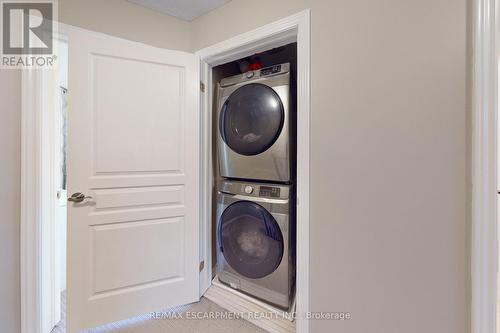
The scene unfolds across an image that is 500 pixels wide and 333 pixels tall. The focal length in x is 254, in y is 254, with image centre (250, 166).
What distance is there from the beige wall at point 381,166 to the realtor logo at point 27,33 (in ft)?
0.29

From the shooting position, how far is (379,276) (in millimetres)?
1245

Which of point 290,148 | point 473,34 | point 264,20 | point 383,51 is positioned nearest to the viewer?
point 473,34

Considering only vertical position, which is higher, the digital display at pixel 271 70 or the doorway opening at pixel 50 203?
the digital display at pixel 271 70

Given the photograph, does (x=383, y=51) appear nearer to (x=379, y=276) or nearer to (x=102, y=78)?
(x=379, y=276)

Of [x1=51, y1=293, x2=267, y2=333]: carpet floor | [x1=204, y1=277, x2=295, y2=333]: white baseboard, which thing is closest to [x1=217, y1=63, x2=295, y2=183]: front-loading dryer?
[x1=204, y1=277, x2=295, y2=333]: white baseboard

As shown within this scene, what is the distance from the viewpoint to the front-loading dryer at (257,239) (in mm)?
1863

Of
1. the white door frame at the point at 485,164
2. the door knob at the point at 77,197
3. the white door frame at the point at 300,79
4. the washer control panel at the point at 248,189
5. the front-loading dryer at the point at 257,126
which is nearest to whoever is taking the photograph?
the white door frame at the point at 485,164

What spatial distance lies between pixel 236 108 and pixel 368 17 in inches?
44.6

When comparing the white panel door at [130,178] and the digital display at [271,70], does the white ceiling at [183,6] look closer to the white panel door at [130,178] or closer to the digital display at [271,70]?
the white panel door at [130,178]

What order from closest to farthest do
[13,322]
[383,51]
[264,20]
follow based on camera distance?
[383,51], [13,322], [264,20]

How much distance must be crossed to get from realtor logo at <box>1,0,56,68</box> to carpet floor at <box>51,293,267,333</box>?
179 cm

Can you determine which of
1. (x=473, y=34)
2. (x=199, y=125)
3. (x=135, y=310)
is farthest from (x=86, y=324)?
(x=473, y=34)

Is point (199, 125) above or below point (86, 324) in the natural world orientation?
above

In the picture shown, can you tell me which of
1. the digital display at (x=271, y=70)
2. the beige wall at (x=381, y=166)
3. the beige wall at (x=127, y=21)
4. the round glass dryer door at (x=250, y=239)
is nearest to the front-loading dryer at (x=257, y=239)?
the round glass dryer door at (x=250, y=239)
